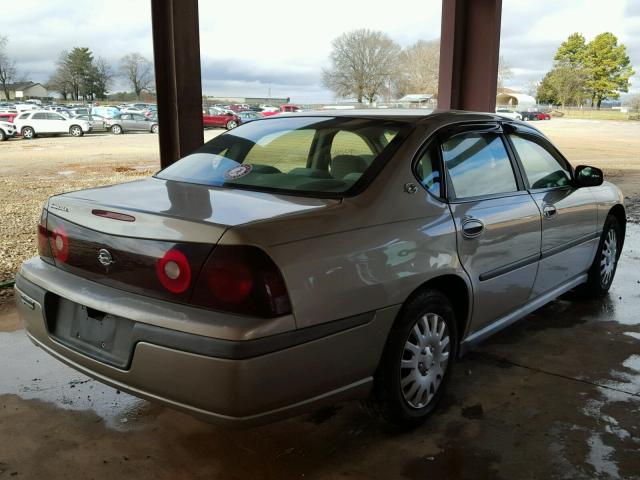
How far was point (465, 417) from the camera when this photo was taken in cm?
304

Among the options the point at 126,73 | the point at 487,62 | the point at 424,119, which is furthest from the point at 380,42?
the point at 424,119

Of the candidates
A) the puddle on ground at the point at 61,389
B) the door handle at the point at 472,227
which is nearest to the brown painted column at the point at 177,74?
the puddle on ground at the point at 61,389

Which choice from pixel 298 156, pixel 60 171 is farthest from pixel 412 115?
pixel 60 171

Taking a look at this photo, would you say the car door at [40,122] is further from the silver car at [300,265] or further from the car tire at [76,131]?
the silver car at [300,265]

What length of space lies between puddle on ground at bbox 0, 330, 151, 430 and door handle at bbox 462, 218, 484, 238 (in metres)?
1.90

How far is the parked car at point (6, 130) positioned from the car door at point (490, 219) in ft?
91.5

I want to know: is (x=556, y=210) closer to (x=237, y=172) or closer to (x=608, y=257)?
(x=608, y=257)

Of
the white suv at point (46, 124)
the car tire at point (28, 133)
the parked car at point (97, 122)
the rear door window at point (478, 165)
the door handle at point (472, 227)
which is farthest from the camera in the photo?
the parked car at point (97, 122)

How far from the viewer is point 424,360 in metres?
2.86

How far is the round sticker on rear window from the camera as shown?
302 cm

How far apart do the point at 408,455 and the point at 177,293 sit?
51.7 inches

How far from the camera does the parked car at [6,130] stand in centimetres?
2645

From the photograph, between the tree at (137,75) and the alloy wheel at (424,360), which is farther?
the tree at (137,75)

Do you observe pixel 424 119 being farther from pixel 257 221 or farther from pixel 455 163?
pixel 257 221
